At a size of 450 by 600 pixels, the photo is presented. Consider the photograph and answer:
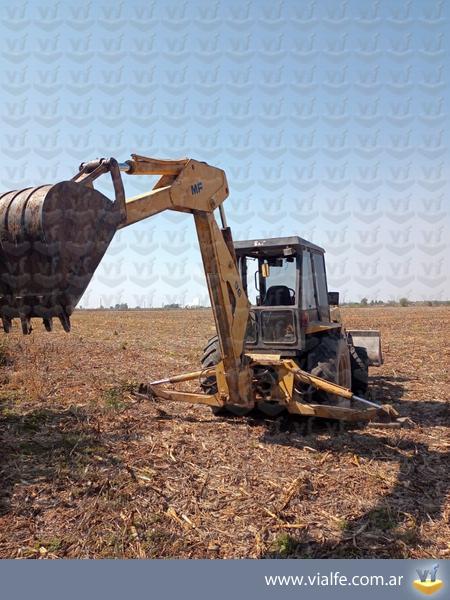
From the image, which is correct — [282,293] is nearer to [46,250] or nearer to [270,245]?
[270,245]

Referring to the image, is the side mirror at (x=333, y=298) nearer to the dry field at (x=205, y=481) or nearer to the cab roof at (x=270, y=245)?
the cab roof at (x=270, y=245)

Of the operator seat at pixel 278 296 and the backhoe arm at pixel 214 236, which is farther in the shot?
the operator seat at pixel 278 296

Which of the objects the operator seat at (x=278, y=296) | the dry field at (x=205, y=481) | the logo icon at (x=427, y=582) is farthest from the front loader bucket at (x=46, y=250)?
the operator seat at (x=278, y=296)

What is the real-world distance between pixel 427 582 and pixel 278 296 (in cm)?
454

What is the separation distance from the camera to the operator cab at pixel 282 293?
6.82 m

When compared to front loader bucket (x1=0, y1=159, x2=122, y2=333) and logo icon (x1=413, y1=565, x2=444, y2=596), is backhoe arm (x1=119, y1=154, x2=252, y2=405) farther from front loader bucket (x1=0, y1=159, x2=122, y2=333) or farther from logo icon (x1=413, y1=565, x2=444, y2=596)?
logo icon (x1=413, y1=565, x2=444, y2=596)

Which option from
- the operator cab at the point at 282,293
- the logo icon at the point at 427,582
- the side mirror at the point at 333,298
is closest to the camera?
the logo icon at the point at 427,582

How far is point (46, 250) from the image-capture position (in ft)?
11.0

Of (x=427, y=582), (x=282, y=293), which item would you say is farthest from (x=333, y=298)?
(x=427, y=582)

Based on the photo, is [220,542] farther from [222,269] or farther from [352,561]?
[222,269]

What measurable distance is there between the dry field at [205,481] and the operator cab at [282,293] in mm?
1299

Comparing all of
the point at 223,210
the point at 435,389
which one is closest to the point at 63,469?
the point at 223,210

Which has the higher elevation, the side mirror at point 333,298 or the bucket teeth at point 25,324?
the side mirror at point 333,298

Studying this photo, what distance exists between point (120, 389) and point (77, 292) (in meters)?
5.54
